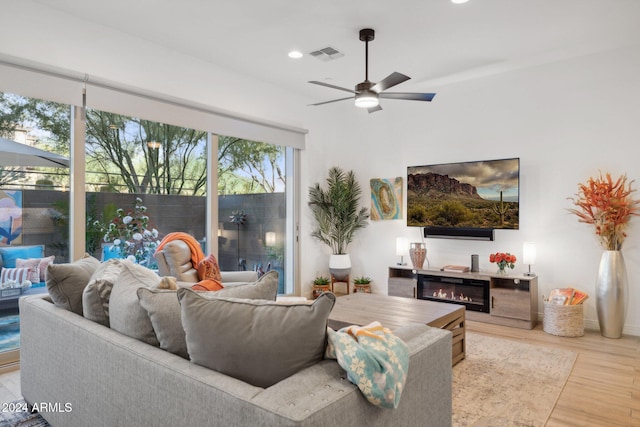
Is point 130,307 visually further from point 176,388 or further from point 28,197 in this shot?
point 28,197

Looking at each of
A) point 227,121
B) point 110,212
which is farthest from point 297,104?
point 110,212

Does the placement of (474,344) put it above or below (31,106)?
below

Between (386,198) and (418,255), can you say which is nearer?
(418,255)

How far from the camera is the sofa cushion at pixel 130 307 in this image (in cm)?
161

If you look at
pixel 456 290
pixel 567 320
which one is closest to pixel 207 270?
pixel 456 290

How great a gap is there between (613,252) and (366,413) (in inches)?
146

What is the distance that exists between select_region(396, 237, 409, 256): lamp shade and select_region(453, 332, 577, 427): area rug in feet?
5.33

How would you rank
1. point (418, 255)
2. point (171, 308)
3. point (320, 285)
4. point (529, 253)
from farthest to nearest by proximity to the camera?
point (320, 285) < point (418, 255) < point (529, 253) < point (171, 308)

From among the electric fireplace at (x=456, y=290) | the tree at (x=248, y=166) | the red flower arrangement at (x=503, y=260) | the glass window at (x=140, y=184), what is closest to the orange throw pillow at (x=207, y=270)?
the glass window at (x=140, y=184)

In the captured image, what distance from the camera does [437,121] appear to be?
17.2 ft

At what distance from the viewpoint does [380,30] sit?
3.64 metres

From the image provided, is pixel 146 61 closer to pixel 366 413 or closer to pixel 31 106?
pixel 31 106

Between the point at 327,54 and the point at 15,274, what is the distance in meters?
3.37

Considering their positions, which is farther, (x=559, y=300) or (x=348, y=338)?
(x=559, y=300)
